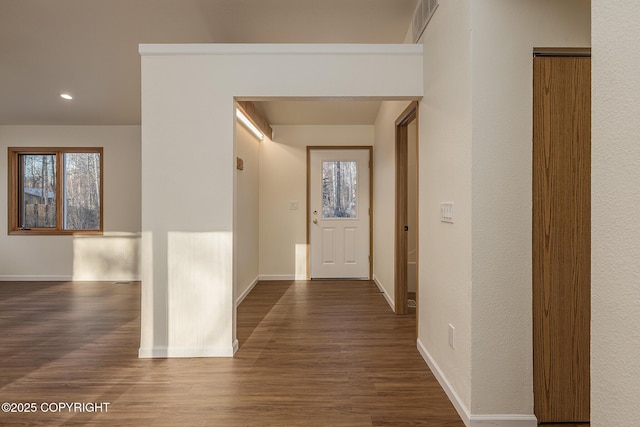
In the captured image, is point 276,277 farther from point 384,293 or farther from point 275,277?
point 384,293

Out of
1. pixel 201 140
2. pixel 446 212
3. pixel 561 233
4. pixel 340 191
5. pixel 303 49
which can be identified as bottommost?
pixel 561 233

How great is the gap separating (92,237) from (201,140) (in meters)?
4.00

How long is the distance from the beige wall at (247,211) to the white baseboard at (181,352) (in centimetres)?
156

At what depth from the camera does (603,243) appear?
0.95 metres

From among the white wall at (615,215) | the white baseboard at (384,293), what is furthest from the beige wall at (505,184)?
the white baseboard at (384,293)

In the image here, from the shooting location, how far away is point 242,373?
251 cm

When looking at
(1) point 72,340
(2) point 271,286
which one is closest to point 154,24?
(1) point 72,340

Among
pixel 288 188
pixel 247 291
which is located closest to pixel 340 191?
pixel 288 188

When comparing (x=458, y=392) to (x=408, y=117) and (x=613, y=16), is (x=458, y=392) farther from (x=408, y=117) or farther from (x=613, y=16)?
(x=408, y=117)

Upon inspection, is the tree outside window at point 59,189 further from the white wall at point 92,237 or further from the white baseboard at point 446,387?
the white baseboard at point 446,387

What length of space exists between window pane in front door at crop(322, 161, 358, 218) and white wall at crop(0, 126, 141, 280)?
9.35 feet

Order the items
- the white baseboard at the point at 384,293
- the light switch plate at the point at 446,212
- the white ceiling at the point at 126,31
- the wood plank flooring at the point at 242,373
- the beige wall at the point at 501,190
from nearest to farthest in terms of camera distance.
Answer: the beige wall at the point at 501,190, the wood plank flooring at the point at 242,373, the light switch plate at the point at 446,212, the white ceiling at the point at 126,31, the white baseboard at the point at 384,293

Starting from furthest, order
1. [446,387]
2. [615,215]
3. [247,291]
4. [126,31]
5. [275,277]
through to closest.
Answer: [275,277]
[247,291]
[126,31]
[446,387]
[615,215]

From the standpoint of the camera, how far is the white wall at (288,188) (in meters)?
5.81
